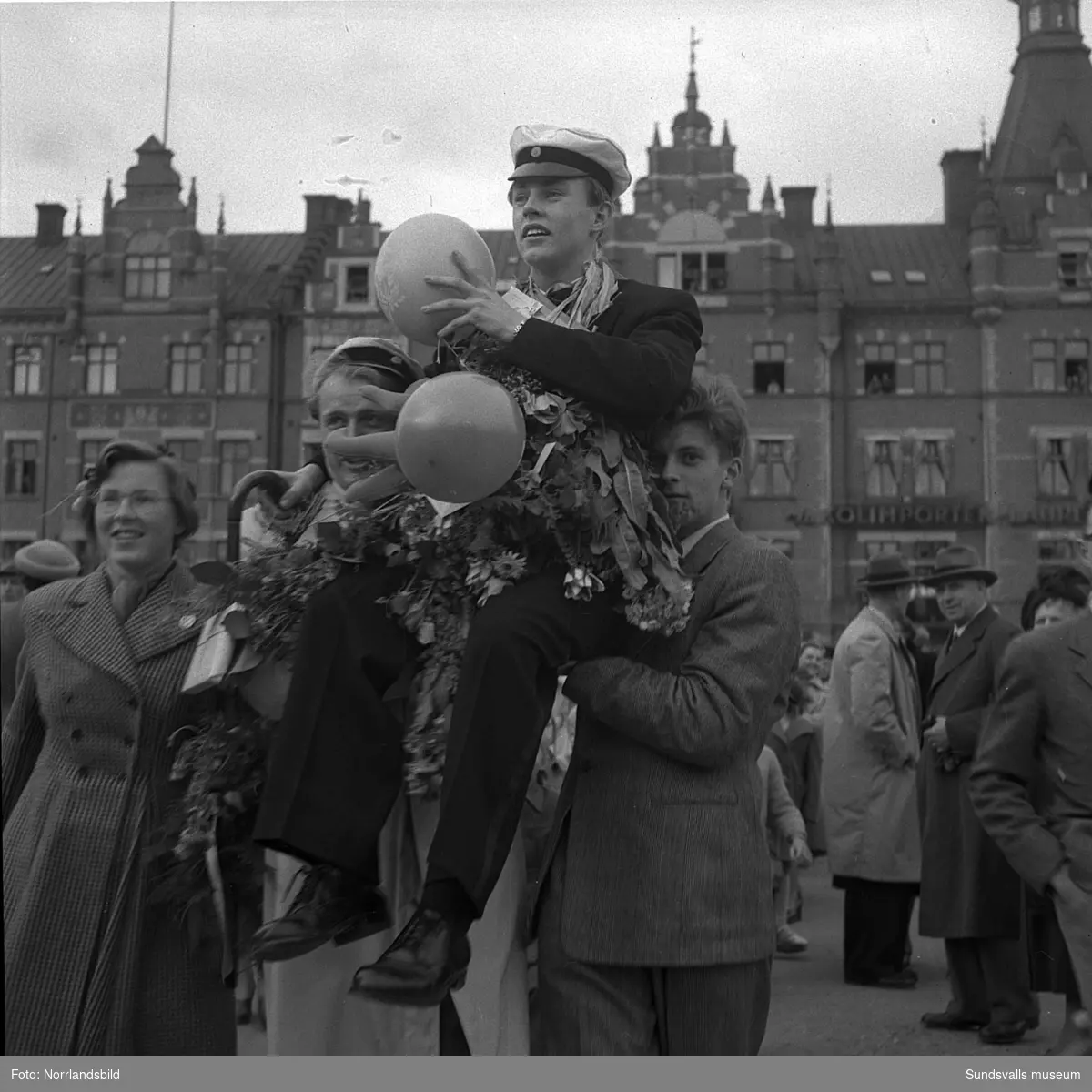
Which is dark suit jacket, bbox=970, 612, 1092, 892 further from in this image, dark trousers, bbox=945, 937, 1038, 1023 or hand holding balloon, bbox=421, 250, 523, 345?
hand holding balloon, bbox=421, 250, 523, 345

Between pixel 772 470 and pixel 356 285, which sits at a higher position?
pixel 356 285

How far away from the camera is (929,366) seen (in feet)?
109

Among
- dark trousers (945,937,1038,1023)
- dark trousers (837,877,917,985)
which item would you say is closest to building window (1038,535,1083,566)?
dark trousers (837,877,917,985)

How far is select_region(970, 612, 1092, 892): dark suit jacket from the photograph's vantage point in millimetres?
3963

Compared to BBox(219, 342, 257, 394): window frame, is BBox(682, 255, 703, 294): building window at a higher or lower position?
higher

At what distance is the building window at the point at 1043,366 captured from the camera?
3225 centimetres

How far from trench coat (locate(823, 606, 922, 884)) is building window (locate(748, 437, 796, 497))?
24629 mm

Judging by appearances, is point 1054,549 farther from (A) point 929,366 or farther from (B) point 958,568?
(B) point 958,568

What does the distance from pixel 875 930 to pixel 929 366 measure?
2768 centimetres

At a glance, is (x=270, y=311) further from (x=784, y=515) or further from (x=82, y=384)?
(x=784, y=515)

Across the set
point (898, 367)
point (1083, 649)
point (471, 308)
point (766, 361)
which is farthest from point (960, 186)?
point (471, 308)

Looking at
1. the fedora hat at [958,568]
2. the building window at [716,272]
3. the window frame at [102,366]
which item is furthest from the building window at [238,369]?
the fedora hat at [958,568]

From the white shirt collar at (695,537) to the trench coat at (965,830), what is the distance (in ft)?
12.0

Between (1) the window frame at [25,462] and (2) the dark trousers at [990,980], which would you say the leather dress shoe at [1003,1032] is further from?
(1) the window frame at [25,462]
